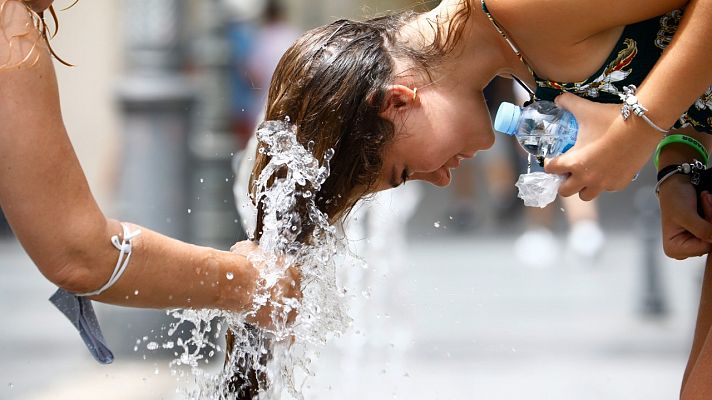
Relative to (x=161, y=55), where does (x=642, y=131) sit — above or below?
above

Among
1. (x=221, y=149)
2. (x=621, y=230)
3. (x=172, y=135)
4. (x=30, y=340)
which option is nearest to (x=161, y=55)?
(x=172, y=135)

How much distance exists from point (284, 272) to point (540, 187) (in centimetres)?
56

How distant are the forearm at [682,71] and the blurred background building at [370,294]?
130 cm

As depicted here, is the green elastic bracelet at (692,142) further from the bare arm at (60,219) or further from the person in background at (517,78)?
the bare arm at (60,219)

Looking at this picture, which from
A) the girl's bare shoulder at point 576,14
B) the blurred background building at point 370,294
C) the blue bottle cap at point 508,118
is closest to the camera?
the girl's bare shoulder at point 576,14

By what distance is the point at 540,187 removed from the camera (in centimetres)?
232

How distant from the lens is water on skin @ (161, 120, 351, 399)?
7.92 feet

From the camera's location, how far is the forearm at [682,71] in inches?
83.0

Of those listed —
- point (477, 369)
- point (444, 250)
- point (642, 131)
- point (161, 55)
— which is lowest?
point (444, 250)

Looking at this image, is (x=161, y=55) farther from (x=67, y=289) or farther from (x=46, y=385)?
(x=67, y=289)

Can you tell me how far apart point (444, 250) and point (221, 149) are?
315 centimetres

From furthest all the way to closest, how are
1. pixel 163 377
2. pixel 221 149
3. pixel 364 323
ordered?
pixel 221 149 < pixel 364 323 < pixel 163 377

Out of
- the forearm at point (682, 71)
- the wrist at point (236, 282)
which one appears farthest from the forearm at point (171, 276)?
the forearm at point (682, 71)

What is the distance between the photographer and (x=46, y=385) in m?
4.93
